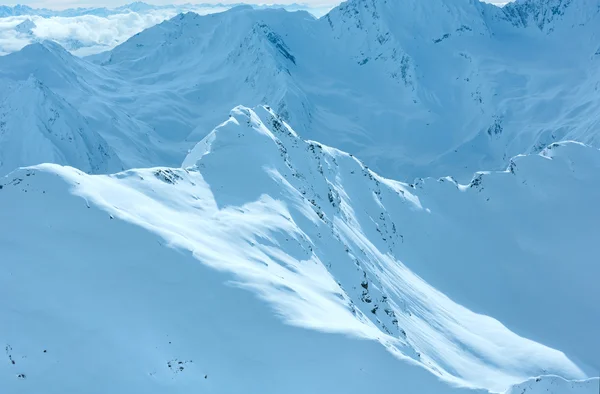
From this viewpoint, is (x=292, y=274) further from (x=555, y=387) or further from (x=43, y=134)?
(x=43, y=134)

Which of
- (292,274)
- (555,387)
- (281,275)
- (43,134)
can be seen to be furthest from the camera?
(43,134)

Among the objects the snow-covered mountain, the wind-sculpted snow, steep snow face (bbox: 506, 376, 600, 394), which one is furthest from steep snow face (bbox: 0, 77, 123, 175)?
steep snow face (bbox: 506, 376, 600, 394)

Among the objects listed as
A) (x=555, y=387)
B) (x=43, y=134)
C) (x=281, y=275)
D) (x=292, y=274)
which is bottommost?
(x=555, y=387)

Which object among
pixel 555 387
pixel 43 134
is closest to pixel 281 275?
pixel 555 387

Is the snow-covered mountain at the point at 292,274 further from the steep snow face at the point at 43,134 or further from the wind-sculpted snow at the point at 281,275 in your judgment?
the steep snow face at the point at 43,134

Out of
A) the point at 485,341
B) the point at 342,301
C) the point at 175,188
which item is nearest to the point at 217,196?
the point at 175,188

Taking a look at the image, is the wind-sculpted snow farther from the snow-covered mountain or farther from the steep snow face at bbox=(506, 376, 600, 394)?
the steep snow face at bbox=(506, 376, 600, 394)

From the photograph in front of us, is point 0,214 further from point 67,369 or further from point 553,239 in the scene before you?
point 553,239
